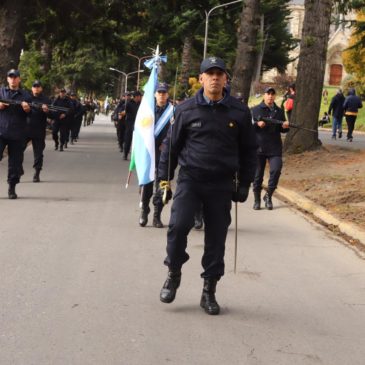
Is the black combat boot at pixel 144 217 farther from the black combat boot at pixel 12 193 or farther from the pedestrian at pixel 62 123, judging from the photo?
the pedestrian at pixel 62 123

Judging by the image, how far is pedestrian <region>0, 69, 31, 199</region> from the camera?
11.5m

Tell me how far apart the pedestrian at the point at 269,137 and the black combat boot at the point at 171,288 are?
18.1ft

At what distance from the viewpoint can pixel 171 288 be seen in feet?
19.1

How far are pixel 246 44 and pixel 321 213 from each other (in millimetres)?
11616

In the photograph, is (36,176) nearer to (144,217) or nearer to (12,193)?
(12,193)

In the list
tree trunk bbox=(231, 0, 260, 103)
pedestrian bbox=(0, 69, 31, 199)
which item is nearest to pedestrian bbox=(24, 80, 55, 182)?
pedestrian bbox=(0, 69, 31, 199)

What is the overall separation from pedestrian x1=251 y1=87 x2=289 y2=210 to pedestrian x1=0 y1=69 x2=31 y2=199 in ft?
11.9

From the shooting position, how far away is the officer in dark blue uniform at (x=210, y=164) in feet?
18.0

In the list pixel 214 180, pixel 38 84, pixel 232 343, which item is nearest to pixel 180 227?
pixel 214 180

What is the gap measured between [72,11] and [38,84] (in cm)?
1050

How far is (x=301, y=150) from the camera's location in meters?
18.1

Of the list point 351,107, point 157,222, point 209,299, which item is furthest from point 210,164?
point 351,107

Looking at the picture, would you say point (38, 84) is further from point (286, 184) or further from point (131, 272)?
point (131, 272)

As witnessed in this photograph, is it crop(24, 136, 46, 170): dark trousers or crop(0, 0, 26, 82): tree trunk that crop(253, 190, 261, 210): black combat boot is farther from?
crop(0, 0, 26, 82): tree trunk
